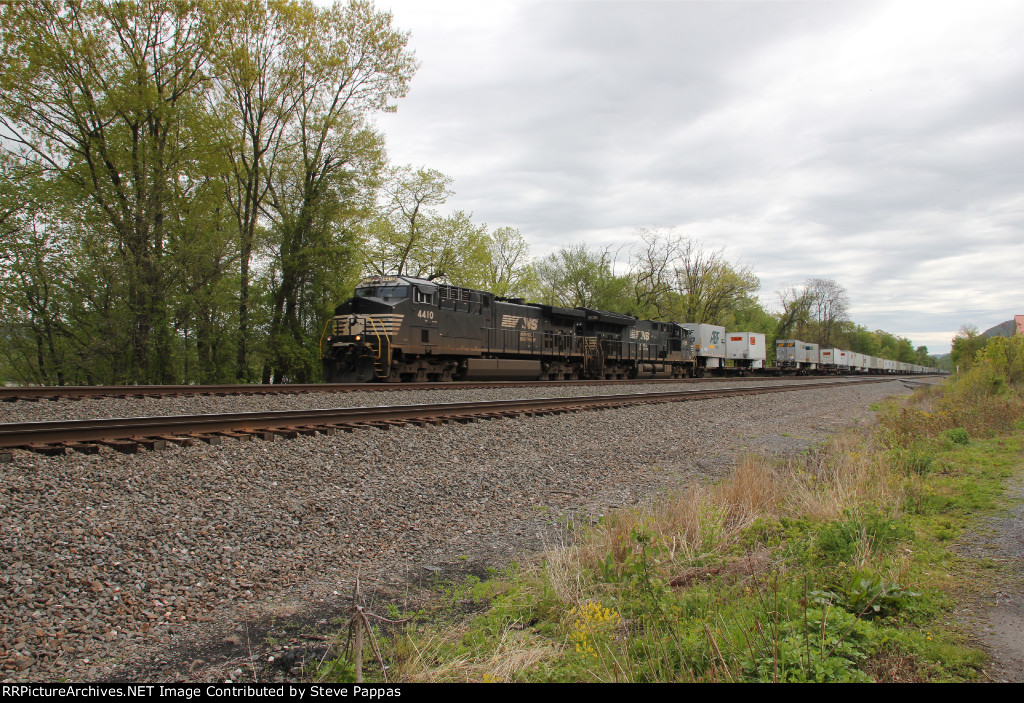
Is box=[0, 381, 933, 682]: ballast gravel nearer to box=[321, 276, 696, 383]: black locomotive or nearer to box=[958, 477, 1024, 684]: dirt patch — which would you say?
box=[958, 477, 1024, 684]: dirt patch

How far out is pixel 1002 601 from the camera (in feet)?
10.7

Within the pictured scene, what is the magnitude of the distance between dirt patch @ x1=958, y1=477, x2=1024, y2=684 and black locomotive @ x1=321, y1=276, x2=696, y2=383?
569 inches

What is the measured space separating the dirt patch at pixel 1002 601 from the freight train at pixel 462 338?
1444cm

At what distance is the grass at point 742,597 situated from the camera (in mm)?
2678

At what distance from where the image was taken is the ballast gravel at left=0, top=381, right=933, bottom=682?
3.19 metres

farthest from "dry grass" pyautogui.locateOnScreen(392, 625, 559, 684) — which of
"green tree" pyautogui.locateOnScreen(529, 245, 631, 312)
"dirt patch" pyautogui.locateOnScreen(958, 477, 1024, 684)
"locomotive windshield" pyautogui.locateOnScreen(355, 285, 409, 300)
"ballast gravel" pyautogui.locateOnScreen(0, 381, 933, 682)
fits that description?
"green tree" pyautogui.locateOnScreen(529, 245, 631, 312)

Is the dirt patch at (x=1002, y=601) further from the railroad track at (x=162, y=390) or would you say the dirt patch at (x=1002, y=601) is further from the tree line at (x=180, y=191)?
the tree line at (x=180, y=191)

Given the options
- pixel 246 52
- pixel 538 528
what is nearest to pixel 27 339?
pixel 246 52

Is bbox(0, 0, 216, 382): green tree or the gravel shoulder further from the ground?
bbox(0, 0, 216, 382): green tree

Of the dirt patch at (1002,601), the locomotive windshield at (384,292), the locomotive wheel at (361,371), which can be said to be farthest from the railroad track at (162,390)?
the dirt patch at (1002,601)

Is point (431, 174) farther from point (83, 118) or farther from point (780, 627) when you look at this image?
point (780, 627)

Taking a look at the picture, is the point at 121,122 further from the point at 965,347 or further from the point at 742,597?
the point at 965,347

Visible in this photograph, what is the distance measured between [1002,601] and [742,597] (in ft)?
4.50

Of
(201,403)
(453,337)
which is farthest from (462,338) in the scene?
(201,403)
